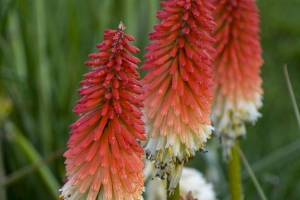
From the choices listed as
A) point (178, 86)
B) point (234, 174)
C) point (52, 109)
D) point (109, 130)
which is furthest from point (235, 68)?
point (52, 109)

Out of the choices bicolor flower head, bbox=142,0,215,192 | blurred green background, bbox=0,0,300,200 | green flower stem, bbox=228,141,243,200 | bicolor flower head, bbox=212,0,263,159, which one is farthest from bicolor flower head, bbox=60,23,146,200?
blurred green background, bbox=0,0,300,200

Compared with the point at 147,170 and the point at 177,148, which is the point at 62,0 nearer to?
the point at 147,170

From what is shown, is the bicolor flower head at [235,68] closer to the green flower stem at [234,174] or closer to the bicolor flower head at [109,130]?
the green flower stem at [234,174]

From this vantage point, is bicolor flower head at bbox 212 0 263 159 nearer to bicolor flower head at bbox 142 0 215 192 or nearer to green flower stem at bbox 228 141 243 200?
green flower stem at bbox 228 141 243 200

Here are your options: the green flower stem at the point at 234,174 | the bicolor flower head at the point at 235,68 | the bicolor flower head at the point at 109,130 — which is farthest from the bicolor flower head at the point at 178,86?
the bicolor flower head at the point at 235,68

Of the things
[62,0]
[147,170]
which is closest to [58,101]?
[62,0]

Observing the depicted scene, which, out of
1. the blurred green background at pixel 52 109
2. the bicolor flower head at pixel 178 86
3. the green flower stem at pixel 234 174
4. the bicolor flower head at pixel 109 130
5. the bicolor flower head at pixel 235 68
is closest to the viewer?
the bicolor flower head at pixel 109 130
